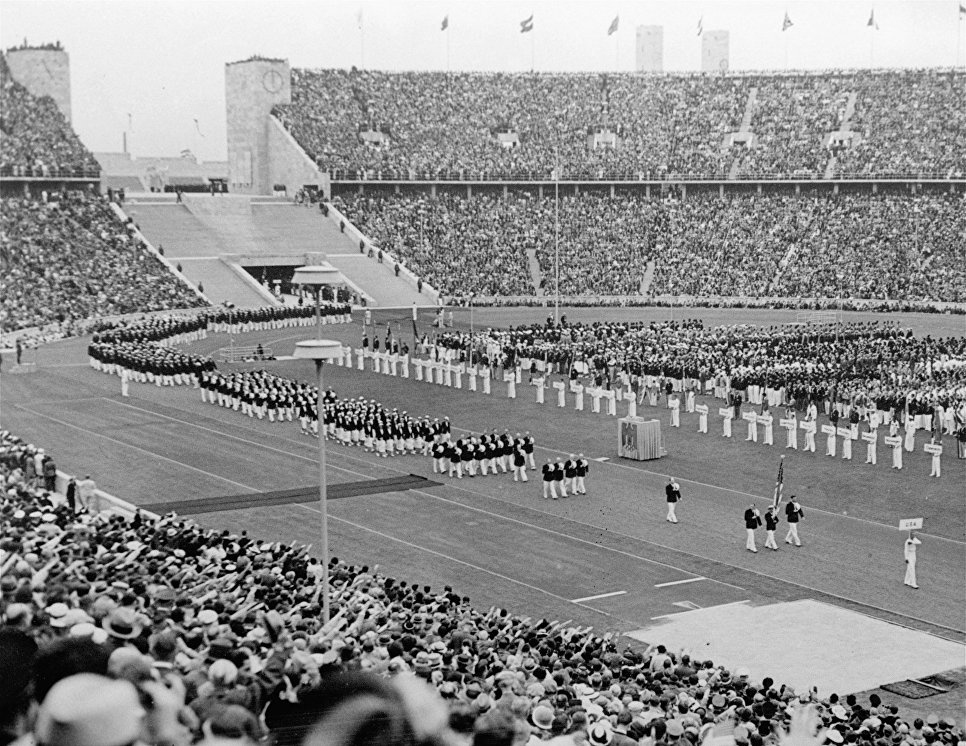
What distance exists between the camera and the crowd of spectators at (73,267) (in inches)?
2018

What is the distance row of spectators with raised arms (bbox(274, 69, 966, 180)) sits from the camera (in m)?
71.9

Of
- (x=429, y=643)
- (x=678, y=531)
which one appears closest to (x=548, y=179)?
(x=678, y=531)

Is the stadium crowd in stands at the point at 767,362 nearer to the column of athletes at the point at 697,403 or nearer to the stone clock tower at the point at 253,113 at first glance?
the column of athletes at the point at 697,403

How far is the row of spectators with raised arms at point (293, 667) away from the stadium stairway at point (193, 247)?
145 feet

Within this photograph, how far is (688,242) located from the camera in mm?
67938

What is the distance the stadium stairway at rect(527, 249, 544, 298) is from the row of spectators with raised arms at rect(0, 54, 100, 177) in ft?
70.2

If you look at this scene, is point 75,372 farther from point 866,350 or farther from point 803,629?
point 803,629

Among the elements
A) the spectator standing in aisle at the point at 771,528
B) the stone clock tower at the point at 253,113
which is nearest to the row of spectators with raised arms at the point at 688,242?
the stone clock tower at the point at 253,113

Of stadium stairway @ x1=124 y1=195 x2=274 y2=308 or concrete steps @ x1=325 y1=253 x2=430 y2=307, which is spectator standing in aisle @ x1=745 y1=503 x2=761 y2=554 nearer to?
stadium stairway @ x1=124 y1=195 x2=274 y2=308

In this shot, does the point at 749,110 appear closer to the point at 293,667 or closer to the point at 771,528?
the point at 771,528

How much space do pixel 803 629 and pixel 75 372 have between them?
96.1 feet

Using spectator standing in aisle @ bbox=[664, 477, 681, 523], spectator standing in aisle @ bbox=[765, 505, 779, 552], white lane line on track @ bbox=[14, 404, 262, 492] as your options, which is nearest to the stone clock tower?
white lane line on track @ bbox=[14, 404, 262, 492]

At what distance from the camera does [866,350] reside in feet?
128

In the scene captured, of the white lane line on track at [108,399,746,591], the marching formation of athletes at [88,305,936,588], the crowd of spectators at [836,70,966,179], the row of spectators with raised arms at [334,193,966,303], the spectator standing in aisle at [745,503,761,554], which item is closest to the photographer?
the white lane line on track at [108,399,746,591]
